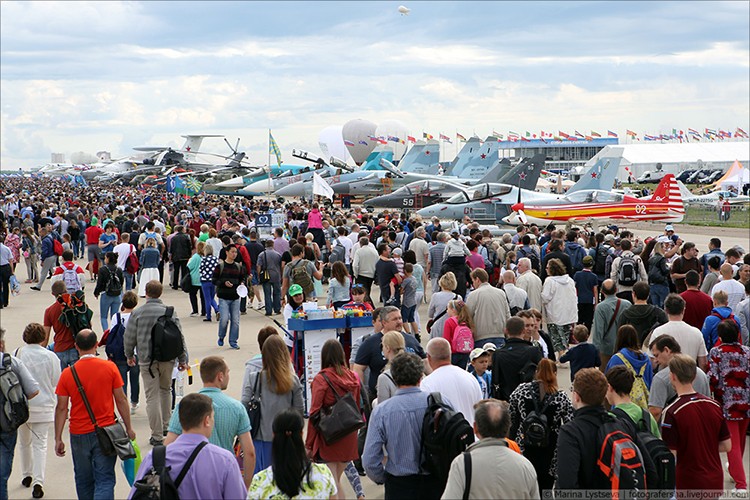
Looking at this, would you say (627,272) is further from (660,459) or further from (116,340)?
(116,340)

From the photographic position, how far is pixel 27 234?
17.7 m

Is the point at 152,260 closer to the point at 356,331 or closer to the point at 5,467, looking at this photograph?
the point at 356,331

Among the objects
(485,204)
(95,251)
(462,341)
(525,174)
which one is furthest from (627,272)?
(525,174)

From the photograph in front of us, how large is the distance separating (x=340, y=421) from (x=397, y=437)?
24.9 inches

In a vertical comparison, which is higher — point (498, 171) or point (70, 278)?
point (498, 171)

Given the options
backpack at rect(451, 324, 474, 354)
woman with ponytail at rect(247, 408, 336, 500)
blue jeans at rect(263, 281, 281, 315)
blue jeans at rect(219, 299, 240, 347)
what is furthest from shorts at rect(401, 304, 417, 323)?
woman with ponytail at rect(247, 408, 336, 500)

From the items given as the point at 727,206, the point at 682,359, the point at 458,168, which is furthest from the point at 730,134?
the point at 682,359

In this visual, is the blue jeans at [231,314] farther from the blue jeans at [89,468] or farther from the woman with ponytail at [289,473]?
the woman with ponytail at [289,473]

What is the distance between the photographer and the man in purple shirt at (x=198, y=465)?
378 cm

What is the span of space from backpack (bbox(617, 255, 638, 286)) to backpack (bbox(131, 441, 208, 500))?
7985mm

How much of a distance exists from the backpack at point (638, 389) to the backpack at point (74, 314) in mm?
5239

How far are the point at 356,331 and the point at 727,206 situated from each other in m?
33.3

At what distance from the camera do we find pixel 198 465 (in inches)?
149

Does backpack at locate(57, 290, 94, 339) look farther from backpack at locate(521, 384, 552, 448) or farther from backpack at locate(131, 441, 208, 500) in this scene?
backpack at locate(521, 384, 552, 448)
